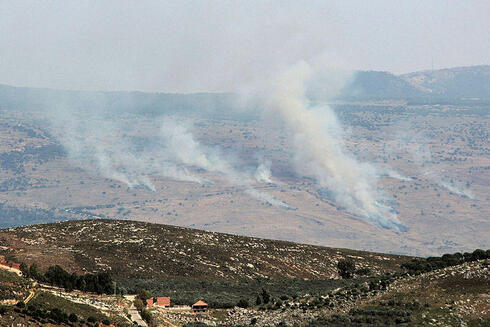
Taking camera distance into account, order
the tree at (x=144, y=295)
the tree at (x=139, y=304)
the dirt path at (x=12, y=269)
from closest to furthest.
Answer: the tree at (x=139, y=304) < the tree at (x=144, y=295) < the dirt path at (x=12, y=269)

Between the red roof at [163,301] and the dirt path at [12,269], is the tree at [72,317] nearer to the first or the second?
the red roof at [163,301]

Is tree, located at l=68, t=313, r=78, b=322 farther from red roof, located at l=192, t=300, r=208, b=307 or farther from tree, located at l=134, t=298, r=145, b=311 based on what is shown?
red roof, located at l=192, t=300, r=208, b=307

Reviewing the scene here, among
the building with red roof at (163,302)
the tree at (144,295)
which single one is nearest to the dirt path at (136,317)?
the tree at (144,295)

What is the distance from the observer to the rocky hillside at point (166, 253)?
345 ft

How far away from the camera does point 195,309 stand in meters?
79.2

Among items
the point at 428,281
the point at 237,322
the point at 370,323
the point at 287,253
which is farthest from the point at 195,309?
the point at 287,253

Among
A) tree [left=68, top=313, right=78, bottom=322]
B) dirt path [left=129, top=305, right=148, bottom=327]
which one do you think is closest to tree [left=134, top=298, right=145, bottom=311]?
dirt path [left=129, top=305, right=148, bottom=327]

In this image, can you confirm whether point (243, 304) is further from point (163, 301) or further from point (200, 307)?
point (163, 301)

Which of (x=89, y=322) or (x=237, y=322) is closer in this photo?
(x=89, y=322)

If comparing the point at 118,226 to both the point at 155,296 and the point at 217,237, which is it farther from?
the point at 155,296

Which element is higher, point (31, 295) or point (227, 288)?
point (31, 295)

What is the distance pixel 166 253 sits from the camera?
11775 cm

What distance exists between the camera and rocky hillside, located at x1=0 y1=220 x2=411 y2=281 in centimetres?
10506

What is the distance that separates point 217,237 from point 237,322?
212 ft
